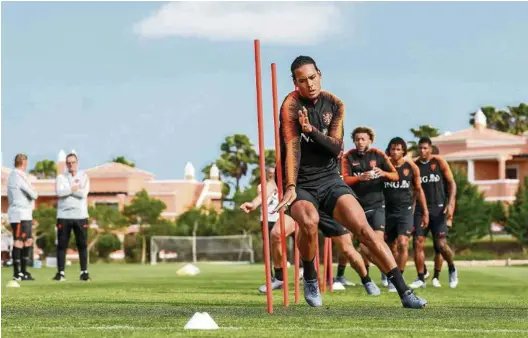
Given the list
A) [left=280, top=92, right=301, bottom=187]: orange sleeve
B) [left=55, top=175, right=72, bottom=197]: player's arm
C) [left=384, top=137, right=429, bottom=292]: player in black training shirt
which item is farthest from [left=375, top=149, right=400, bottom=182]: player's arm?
[left=55, top=175, right=72, bottom=197]: player's arm

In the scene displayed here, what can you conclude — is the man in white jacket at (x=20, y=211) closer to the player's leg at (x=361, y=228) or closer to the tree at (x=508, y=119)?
the player's leg at (x=361, y=228)

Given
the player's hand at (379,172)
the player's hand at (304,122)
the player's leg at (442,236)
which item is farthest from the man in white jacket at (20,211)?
the player's hand at (304,122)

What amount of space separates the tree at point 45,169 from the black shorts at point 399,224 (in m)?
110

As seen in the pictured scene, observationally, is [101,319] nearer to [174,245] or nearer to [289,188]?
[289,188]

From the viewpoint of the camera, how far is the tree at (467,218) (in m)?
62.4

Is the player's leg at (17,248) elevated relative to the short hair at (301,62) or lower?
lower

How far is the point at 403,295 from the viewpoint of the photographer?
10.3 metres

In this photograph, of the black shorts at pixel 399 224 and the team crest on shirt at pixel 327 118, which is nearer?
the team crest on shirt at pixel 327 118

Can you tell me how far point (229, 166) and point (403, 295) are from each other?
9495cm

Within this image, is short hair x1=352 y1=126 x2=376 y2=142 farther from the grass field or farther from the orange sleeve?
Answer: the orange sleeve

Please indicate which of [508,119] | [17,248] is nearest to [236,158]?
[508,119]

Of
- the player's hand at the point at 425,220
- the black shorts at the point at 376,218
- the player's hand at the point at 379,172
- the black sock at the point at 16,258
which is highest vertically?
the player's hand at the point at 379,172

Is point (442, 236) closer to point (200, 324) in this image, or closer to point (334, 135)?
point (334, 135)

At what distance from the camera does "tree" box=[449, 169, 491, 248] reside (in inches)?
2457
